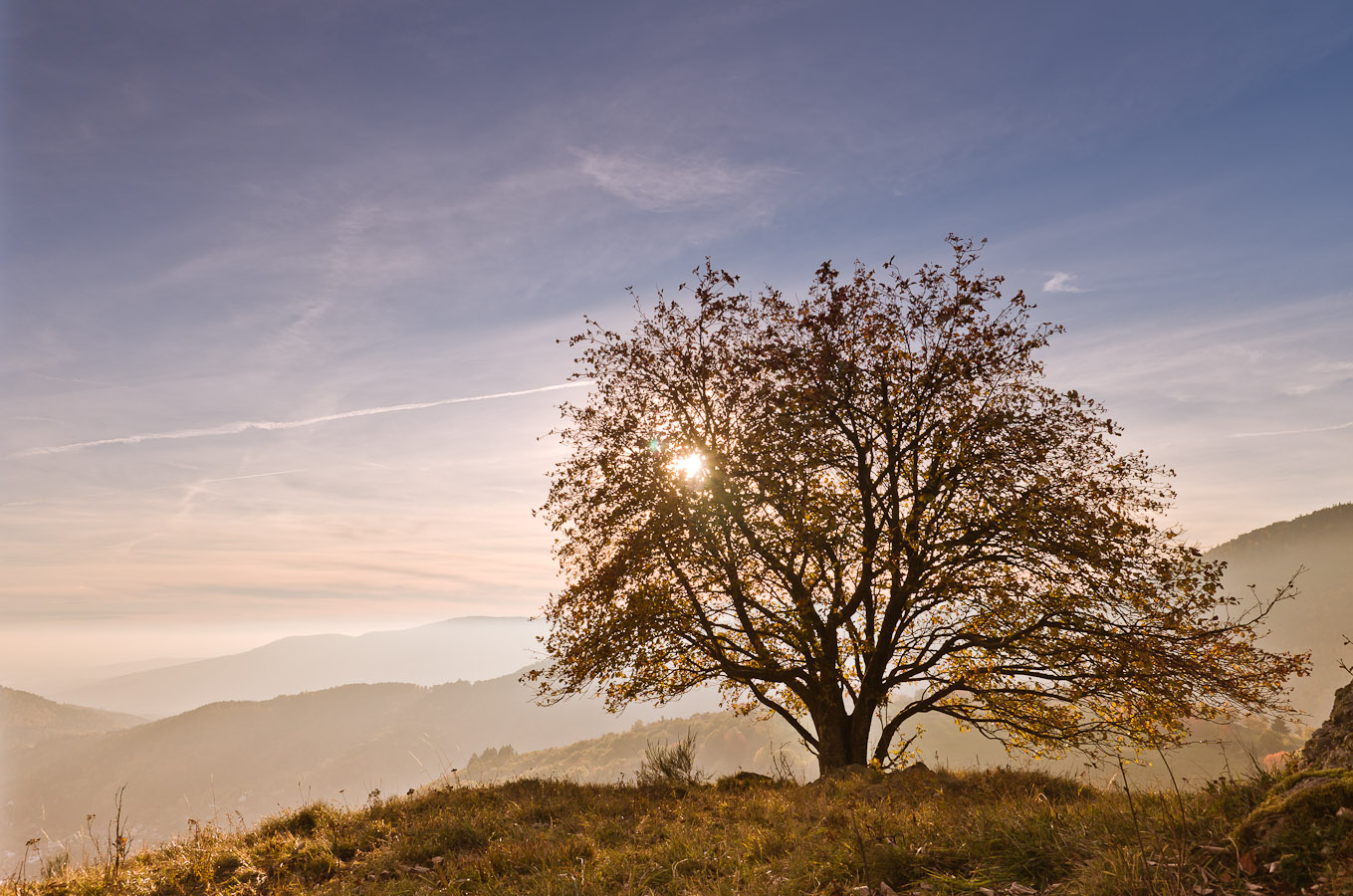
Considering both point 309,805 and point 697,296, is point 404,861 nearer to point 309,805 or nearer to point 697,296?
point 309,805

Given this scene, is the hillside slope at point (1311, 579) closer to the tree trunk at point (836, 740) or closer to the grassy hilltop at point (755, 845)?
the tree trunk at point (836, 740)

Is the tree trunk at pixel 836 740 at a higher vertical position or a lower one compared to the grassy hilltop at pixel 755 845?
lower

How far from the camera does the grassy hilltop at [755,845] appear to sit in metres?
4.41

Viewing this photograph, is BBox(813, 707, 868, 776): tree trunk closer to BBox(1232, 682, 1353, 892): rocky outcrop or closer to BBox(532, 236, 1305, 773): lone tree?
BBox(532, 236, 1305, 773): lone tree

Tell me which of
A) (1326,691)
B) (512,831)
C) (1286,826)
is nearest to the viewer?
(1286,826)

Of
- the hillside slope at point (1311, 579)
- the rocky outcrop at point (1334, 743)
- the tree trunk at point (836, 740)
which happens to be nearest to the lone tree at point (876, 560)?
the tree trunk at point (836, 740)

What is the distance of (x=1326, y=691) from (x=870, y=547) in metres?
146

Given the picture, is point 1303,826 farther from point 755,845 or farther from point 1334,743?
point 755,845

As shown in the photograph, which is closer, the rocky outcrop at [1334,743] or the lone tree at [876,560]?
the rocky outcrop at [1334,743]

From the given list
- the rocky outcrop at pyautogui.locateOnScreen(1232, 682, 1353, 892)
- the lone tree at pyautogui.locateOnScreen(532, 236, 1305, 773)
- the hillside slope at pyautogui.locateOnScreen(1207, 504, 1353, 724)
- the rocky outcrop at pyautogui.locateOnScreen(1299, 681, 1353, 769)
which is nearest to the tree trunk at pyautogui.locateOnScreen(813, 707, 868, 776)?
the lone tree at pyautogui.locateOnScreen(532, 236, 1305, 773)

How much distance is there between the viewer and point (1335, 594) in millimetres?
109750

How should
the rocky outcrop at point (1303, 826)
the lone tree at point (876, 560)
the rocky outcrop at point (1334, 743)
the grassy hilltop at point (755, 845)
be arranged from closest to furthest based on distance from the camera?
the rocky outcrop at point (1303, 826)
the grassy hilltop at point (755, 845)
the rocky outcrop at point (1334, 743)
the lone tree at point (876, 560)

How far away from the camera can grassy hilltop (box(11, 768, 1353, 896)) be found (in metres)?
4.41

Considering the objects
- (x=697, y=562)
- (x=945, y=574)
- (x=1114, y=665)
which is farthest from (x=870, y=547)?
(x=1114, y=665)
